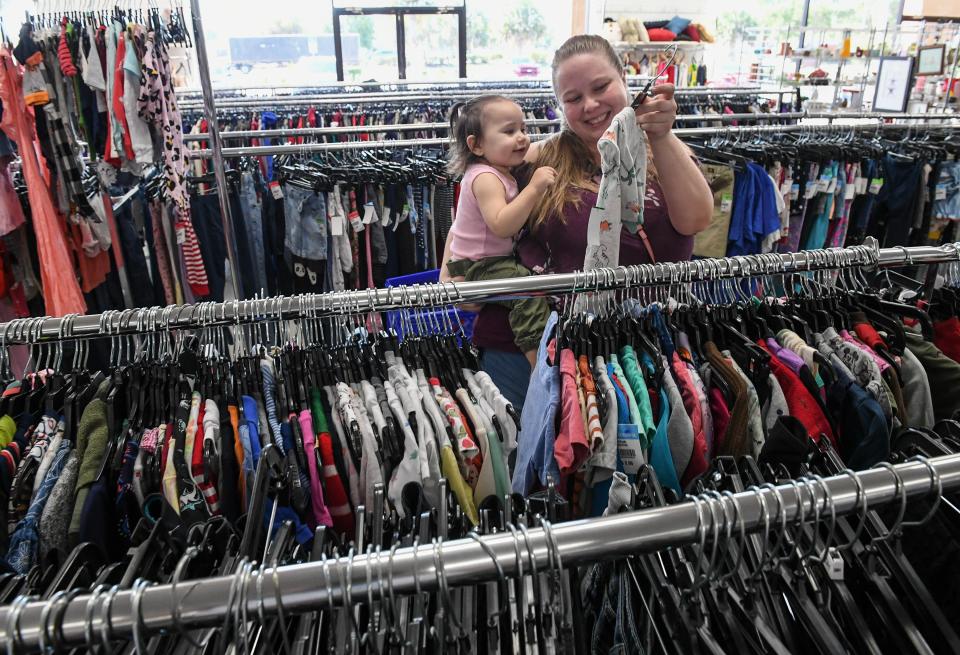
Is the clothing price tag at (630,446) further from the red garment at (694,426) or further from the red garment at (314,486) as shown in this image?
the red garment at (314,486)

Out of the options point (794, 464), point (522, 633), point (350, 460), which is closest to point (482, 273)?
point (350, 460)

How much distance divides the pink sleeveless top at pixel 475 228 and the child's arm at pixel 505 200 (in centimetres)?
3

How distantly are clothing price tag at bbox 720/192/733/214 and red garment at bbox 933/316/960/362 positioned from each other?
4.76 ft

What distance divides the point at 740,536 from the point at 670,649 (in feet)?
0.72

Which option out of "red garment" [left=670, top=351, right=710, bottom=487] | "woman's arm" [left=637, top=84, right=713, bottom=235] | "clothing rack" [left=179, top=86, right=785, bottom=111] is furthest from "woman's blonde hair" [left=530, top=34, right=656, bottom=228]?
"clothing rack" [left=179, top=86, right=785, bottom=111]

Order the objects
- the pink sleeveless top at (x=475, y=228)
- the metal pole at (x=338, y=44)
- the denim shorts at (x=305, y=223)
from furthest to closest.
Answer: the metal pole at (x=338, y=44) < the denim shorts at (x=305, y=223) < the pink sleeveless top at (x=475, y=228)

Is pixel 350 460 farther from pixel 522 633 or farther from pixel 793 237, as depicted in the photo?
pixel 793 237

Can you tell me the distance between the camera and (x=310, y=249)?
8.35 ft

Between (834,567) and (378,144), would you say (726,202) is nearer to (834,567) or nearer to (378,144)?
(378,144)

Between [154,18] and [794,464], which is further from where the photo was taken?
[154,18]

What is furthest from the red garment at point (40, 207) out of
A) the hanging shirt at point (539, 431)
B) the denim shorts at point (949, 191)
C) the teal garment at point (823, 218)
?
the denim shorts at point (949, 191)

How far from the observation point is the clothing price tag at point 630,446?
1034 millimetres

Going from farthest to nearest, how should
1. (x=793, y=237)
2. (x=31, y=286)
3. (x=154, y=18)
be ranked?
(x=793, y=237) → (x=154, y=18) → (x=31, y=286)

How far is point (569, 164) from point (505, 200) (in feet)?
0.65
